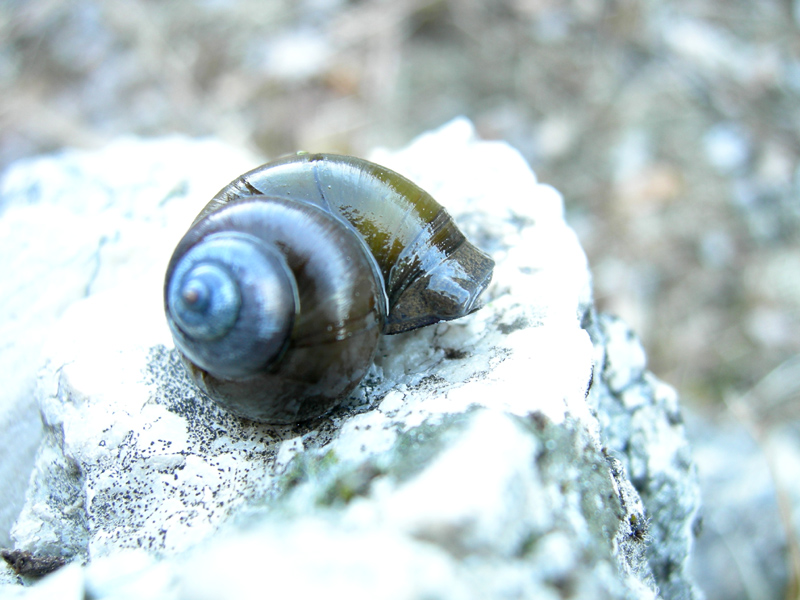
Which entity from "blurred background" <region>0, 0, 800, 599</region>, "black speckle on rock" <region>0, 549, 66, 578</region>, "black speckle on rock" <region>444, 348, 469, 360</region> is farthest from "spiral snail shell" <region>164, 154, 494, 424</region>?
"blurred background" <region>0, 0, 800, 599</region>

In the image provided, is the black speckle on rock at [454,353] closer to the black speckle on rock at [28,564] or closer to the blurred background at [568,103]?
the black speckle on rock at [28,564]

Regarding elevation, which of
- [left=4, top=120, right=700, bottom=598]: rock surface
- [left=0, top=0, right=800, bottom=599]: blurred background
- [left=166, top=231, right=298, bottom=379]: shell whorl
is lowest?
[left=4, top=120, right=700, bottom=598]: rock surface

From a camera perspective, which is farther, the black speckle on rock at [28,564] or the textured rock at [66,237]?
the textured rock at [66,237]

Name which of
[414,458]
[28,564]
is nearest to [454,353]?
[414,458]

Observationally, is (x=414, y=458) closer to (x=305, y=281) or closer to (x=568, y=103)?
(x=305, y=281)

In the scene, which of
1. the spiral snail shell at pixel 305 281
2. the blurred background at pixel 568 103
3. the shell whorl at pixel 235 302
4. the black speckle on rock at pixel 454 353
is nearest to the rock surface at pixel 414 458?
the black speckle on rock at pixel 454 353

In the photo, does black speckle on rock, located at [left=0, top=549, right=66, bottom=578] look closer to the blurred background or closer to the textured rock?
the textured rock
